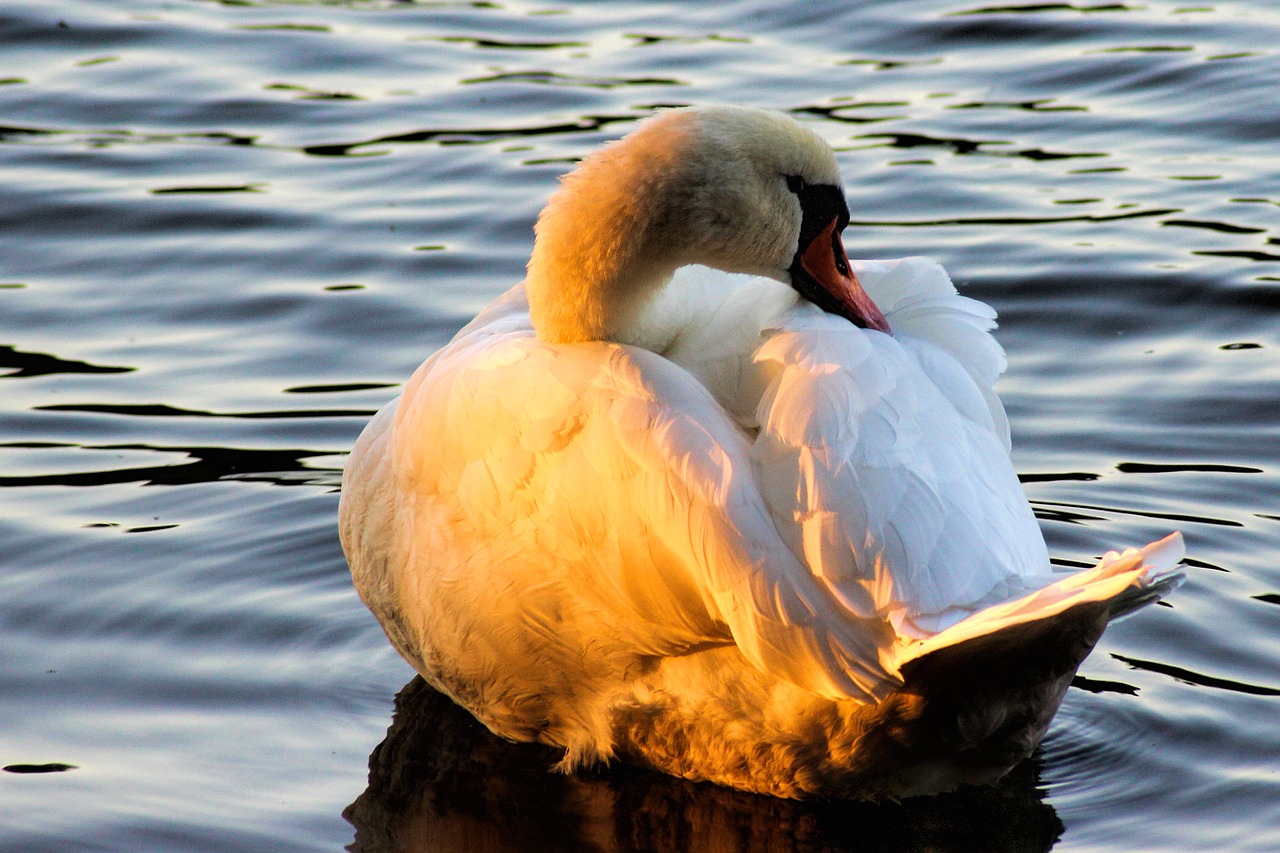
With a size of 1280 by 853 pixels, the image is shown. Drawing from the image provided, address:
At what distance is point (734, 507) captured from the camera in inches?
169

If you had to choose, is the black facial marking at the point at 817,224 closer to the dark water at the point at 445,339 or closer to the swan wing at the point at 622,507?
the swan wing at the point at 622,507

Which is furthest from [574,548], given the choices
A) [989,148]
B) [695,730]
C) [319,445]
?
[989,148]

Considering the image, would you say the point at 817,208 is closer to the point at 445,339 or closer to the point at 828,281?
the point at 828,281

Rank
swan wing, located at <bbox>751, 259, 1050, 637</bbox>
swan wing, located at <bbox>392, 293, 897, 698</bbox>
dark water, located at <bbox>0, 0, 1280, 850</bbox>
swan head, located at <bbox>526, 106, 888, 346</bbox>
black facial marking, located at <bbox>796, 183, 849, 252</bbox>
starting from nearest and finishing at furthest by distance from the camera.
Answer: swan wing, located at <bbox>751, 259, 1050, 637</bbox> → swan wing, located at <bbox>392, 293, 897, 698</bbox> → swan head, located at <bbox>526, 106, 888, 346</bbox> → black facial marking, located at <bbox>796, 183, 849, 252</bbox> → dark water, located at <bbox>0, 0, 1280, 850</bbox>

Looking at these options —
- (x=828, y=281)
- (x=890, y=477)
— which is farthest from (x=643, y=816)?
(x=828, y=281)

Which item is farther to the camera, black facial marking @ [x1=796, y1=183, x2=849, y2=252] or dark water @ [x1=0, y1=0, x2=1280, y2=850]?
dark water @ [x1=0, y1=0, x2=1280, y2=850]

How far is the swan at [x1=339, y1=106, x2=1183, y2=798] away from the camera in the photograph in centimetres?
418

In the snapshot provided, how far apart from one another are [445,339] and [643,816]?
3.81 m

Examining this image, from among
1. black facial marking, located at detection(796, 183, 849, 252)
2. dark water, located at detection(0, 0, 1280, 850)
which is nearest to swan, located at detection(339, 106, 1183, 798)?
black facial marking, located at detection(796, 183, 849, 252)

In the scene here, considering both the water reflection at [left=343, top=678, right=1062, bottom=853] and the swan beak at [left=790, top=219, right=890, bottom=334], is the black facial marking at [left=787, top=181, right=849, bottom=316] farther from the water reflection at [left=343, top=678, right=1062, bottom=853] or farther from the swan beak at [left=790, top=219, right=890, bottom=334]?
the water reflection at [left=343, top=678, right=1062, bottom=853]

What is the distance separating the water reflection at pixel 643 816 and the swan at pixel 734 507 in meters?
0.10

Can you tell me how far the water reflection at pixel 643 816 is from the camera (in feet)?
16.3

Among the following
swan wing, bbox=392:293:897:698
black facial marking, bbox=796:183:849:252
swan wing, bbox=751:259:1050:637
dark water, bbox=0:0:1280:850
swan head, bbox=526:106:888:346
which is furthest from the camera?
dark water, bbox=0:0:1280:850

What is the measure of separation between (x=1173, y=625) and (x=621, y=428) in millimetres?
2270
